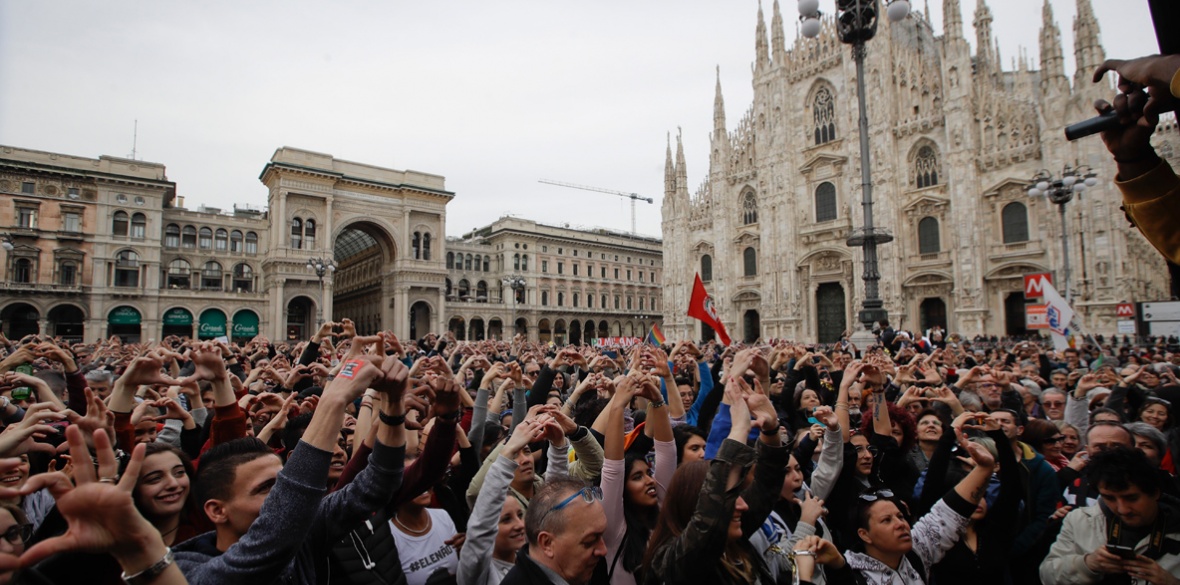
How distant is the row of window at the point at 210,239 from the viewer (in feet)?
133

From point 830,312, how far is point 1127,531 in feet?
109

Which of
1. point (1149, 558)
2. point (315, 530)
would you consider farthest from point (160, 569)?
point (1149, 558)

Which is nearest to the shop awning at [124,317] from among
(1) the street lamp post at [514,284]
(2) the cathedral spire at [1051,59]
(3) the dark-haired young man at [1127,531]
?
(1) the street lamp post at [514,284]

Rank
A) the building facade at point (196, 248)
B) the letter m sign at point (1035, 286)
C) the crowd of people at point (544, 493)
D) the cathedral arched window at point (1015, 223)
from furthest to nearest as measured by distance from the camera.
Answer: the building facade at point (196, 248), the cathedral arched window at point (1015, 223), the letter m sign at point (1035, 286), the crowd of people at point (544, 493)

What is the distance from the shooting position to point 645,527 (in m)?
3.21

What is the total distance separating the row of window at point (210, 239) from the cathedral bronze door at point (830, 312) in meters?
38.9

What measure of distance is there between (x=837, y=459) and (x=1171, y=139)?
101 feet

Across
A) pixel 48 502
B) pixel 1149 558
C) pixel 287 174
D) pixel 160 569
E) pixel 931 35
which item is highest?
pixel 931 35

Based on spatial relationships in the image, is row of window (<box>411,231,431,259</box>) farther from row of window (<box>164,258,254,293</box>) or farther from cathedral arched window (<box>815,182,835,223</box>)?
cathedral arched window (<box>815,182,835,223</box>)

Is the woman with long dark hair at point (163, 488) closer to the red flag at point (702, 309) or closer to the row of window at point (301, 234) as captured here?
the red flag at point (702, 309)

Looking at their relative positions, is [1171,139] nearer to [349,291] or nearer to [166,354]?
[166,354]

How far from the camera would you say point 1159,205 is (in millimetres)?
1725

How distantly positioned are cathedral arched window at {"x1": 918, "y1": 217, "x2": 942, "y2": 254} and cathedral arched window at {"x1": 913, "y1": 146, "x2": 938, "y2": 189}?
1.86 m

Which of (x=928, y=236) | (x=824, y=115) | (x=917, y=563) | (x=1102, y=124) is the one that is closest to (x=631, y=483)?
(x=917, y=563)
